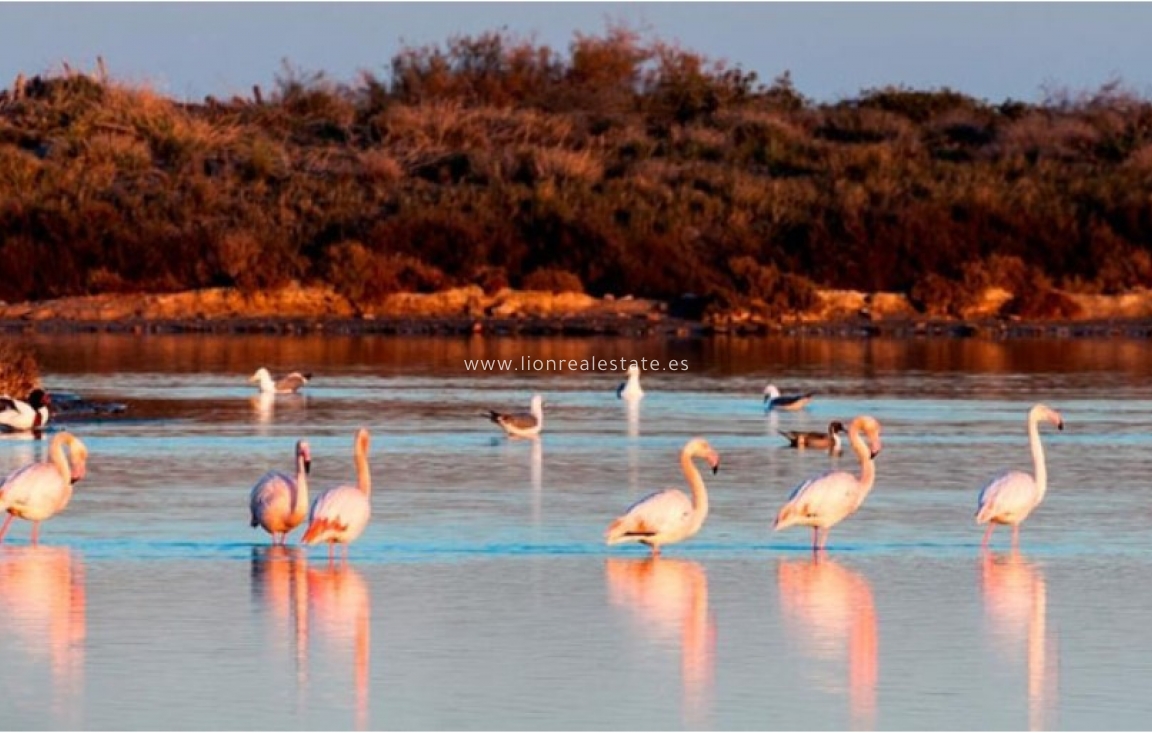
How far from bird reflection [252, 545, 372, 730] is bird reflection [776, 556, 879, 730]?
75.1 inches

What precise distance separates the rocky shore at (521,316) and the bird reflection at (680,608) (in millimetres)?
25449

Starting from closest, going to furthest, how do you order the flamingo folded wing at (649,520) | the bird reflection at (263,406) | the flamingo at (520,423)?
the flamingo folded wing at (649,520) < the flamingo at (520,423) < the bird reflection at (263,406)

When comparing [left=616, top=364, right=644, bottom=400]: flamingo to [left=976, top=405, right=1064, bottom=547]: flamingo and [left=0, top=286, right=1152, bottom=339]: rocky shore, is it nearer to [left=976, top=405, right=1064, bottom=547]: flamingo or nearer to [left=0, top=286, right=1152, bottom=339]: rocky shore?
[left=976, top=405, right=1064, bottom=547]: flamingo

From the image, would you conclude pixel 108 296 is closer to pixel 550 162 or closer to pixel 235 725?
pixel 550 162

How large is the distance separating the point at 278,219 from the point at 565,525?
3061 centimetres

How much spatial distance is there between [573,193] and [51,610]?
3521 centimetres

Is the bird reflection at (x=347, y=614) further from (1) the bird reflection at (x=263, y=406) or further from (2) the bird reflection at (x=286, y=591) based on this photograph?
(1) the bird reflection at (x=263, y=406)

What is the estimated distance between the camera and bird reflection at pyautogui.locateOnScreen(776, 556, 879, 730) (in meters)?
10.5

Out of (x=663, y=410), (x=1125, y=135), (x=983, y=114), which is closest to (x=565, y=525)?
(x=663, y=410)

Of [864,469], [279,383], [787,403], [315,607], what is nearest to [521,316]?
[279,383]

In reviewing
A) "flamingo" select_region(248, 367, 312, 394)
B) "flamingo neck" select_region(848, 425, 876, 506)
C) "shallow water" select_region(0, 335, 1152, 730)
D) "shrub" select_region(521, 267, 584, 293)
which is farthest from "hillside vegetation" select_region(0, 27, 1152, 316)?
"flamingo neck" select_region(848, 425, 876, 506)

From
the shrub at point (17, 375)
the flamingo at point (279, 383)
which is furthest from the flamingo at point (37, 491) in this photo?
the flamingo at point (279, 383)

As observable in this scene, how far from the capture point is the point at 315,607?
40.9ft

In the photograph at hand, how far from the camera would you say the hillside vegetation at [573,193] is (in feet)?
140
